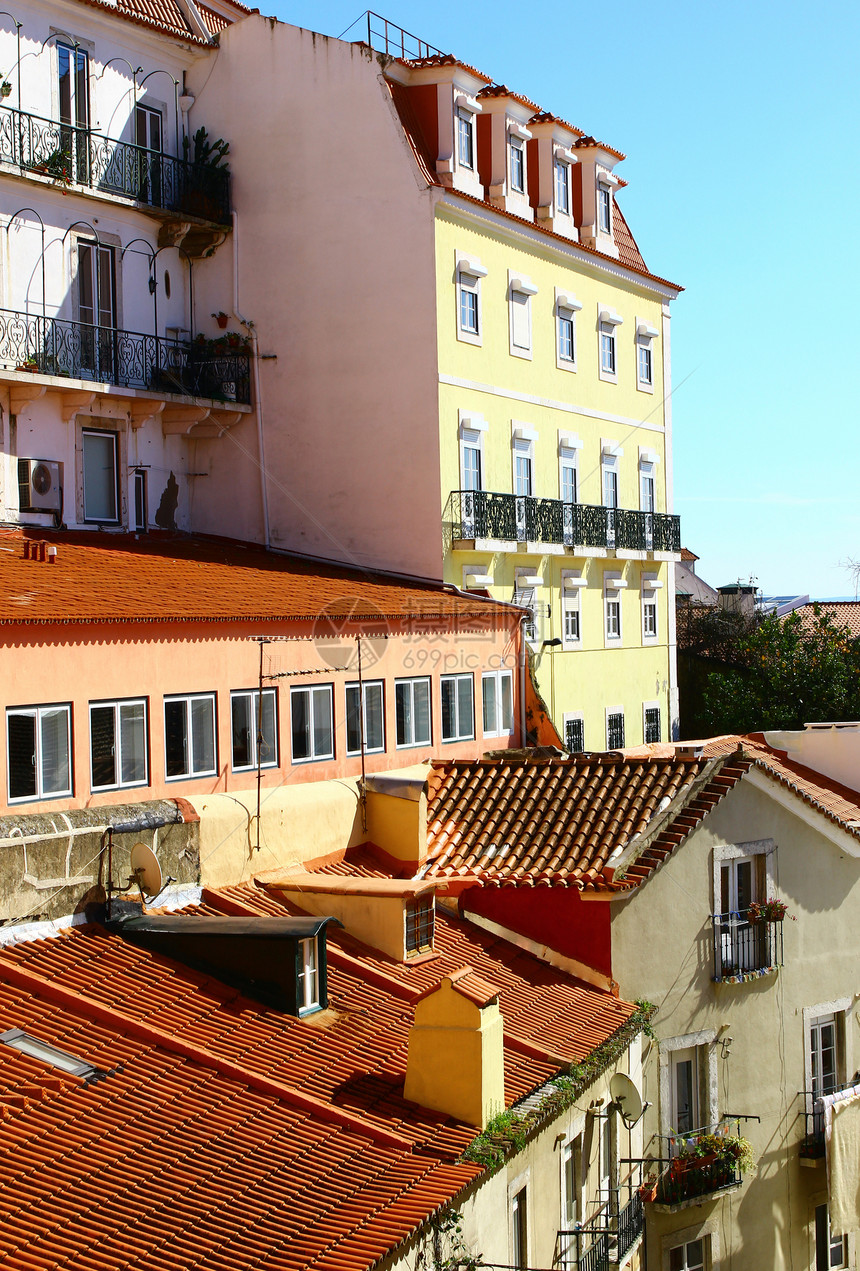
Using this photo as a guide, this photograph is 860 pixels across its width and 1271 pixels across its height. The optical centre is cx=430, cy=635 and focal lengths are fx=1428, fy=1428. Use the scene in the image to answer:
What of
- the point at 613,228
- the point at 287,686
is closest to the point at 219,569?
the point at 287,686

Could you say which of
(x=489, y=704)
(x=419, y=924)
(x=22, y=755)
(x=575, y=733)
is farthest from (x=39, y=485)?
(x=575, y=733)

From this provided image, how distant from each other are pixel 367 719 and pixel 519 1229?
1006 centimetres

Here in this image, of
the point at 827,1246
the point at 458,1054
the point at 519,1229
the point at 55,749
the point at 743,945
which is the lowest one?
the point at 827,1246

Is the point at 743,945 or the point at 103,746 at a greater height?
the point at 103,746

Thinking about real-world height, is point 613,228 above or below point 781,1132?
above

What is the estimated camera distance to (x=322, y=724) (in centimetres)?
2128

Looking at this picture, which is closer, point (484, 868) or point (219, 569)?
point (484, 868)

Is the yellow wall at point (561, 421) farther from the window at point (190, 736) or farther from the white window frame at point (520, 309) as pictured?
the window at point (190, 736)

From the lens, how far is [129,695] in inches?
691

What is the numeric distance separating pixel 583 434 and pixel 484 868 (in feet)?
57.1

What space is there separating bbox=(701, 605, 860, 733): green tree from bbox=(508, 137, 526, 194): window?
14238mm

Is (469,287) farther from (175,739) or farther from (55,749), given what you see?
(55,749)

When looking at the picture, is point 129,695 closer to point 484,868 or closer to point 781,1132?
point 484,868

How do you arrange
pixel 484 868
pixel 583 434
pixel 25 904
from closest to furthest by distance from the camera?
pixel 25 904
pixel 484 868
pixel 583 434
